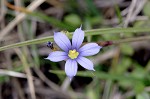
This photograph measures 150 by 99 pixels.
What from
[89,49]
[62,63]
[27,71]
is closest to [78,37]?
[89,49]

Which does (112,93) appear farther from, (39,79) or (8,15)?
(8,15)

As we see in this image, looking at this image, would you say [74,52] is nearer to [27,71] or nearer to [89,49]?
[89,49]

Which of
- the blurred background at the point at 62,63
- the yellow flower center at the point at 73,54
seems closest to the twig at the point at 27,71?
the blurred background at the point at 62,63

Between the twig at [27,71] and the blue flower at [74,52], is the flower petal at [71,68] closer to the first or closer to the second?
the blue flower at [74,52]

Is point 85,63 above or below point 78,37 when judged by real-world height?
below

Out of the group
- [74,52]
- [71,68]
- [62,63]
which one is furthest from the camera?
[62,63]

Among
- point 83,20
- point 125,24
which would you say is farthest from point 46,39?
point 83,20

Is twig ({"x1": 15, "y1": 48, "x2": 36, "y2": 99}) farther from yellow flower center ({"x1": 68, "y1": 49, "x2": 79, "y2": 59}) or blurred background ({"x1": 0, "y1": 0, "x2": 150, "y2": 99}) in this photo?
yellow flower center ({"x1": 68, "y1": 49, "x2": 79, "y2": 59})

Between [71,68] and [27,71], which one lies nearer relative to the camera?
[71,68]
